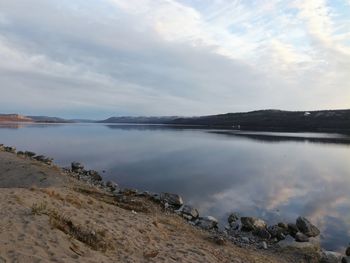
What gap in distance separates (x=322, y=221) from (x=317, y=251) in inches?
235

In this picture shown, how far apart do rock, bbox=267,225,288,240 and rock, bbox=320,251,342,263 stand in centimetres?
294

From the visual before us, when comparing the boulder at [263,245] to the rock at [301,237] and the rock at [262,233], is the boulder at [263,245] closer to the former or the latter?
the rock at [262,233]

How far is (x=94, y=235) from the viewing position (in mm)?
10977

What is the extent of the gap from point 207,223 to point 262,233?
8.82ft

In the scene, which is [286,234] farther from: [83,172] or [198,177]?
[83,172]

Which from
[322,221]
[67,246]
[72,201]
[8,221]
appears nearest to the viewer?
[67,246]

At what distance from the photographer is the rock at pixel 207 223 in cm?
1802

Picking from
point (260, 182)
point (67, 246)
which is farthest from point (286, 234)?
point (260, 182)

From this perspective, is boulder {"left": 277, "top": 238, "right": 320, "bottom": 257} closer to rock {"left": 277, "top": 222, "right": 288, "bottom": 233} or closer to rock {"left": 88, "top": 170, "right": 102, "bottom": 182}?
rock {"left": 277, "top": 222, "right": 288, "bottom": 233}

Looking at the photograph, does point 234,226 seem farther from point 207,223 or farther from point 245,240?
point 245,240

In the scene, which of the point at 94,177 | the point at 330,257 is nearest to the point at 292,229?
the point at 330,257

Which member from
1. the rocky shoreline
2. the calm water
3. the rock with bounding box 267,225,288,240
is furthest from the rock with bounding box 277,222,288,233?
the calm water

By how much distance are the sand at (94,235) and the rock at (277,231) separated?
263 centimetres

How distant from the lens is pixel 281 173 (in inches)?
1486
